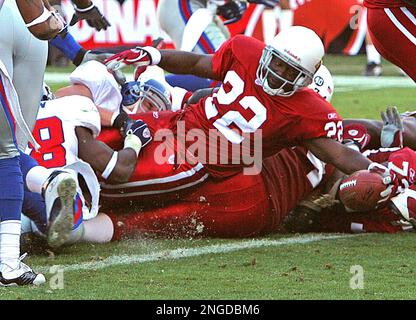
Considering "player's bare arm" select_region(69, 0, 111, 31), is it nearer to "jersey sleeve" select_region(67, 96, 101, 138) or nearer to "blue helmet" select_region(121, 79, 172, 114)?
"blue helmet" select_region(121, 79, 172, 114)

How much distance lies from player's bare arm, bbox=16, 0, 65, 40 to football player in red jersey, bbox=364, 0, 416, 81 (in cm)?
159

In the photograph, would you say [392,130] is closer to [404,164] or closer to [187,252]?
[404,164]

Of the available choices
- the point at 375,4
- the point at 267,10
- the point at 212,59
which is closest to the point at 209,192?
the point at 212,59

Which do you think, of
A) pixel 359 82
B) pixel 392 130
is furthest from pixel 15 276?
pixel 359 82

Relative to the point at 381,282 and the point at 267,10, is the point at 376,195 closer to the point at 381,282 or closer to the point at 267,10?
the point at 381,282

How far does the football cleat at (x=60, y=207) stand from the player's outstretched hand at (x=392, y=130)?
1838 millimetres

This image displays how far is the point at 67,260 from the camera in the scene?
4.33 m

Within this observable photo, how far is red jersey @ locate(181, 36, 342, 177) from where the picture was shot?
4621mm

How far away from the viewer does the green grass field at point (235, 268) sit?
3.72m

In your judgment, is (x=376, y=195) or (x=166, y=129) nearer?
(x=376, y=195)

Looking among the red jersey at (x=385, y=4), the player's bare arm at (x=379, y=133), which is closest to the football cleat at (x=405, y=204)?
the player's bare arm at (x=379, y=133)

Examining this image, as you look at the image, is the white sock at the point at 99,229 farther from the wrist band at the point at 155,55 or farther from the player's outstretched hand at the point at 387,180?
the player's outstretched hand at the point at 387,180

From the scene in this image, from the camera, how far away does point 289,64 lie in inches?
182
